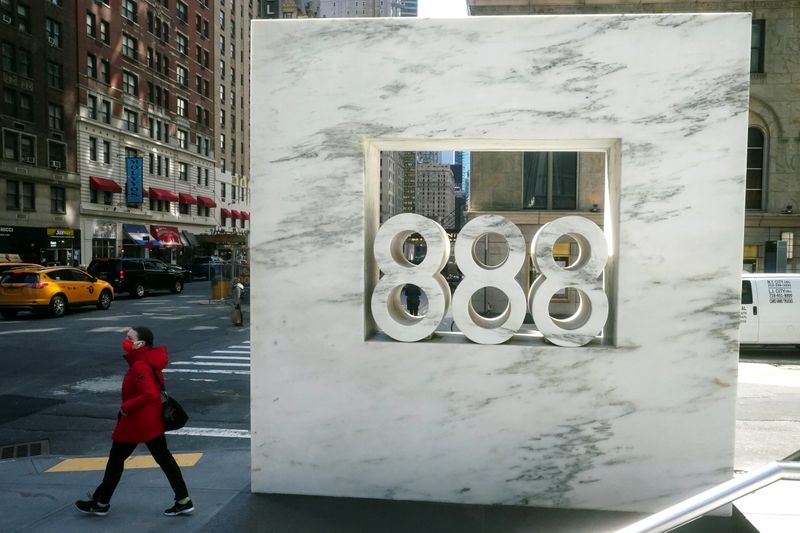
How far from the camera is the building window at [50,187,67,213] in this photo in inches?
1532

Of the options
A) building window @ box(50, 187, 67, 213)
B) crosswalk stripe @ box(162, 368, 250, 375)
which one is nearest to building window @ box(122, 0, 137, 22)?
building window @ box(50, 187, 67, 213)

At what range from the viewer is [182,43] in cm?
5431

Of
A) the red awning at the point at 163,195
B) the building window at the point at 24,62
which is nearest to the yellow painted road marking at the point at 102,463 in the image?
the building window at the point at 24,62

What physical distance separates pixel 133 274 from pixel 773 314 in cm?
2470

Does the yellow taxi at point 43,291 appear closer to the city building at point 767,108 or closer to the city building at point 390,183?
the city building at point 767,108

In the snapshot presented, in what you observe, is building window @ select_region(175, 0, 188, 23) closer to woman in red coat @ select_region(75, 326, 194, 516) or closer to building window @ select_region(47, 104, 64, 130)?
building window @ select_region(47, 104, 64, 130)

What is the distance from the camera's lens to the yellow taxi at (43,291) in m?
19.0

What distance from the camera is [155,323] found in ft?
59.7

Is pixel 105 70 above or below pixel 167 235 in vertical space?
above

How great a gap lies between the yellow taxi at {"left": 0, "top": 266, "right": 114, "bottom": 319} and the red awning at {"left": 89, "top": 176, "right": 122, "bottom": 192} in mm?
23639

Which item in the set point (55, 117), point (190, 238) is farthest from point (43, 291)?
point (190, 238)

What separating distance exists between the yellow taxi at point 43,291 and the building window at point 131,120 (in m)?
28.9

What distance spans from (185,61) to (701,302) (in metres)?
57.7

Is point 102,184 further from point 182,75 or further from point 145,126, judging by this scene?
point 182,75
